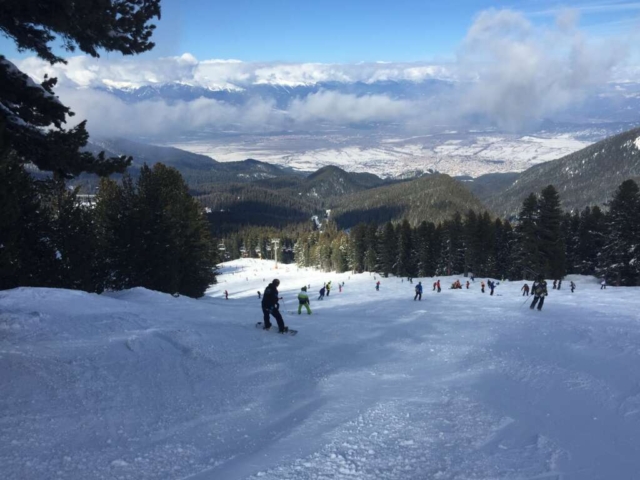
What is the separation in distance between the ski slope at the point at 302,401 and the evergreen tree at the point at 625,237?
115 feet

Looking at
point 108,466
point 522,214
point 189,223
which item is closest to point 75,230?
point 189,223

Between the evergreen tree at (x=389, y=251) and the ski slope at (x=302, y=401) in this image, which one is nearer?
the ski slope at (x=302, y=401)

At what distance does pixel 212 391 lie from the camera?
29.6 feet

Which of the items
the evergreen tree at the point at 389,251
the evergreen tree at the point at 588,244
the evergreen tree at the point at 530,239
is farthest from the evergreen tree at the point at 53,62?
the evergreen tree at the point at 389,251

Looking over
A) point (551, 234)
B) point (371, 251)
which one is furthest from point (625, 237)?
point (371, 251)

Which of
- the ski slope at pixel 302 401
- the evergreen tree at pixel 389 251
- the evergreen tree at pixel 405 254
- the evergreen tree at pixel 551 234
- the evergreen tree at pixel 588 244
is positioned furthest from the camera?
the evergreen tree at pixel 389 251

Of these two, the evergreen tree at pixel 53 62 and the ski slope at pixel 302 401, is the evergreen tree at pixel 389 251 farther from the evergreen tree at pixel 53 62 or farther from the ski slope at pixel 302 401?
the evergreen tree at pixel 53 62

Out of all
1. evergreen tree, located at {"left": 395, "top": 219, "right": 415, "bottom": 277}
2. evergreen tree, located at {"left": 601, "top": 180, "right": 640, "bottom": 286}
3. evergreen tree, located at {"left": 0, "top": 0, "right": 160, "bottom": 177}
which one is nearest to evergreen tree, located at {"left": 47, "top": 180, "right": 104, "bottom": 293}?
evergreen tree, located at {"left": 0, "top": 0, "right": 160, "bottom": 177}

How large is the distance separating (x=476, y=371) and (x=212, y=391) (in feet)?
20.8

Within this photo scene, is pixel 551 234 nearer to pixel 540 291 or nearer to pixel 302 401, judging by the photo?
pixel 540 291

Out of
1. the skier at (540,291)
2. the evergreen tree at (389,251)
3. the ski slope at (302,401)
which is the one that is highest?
the evergreen tree at (389,251)

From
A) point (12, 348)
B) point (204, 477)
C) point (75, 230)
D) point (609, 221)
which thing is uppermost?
point (609, 221)

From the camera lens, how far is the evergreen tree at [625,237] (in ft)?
143

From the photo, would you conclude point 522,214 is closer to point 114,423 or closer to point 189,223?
point 189,223
